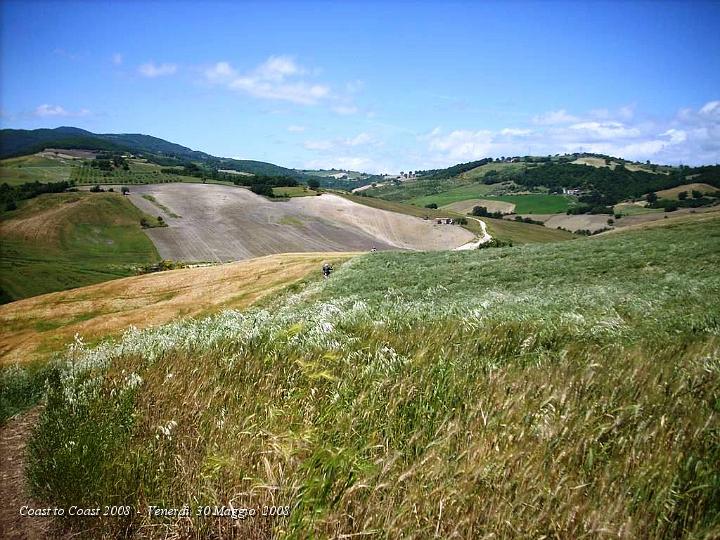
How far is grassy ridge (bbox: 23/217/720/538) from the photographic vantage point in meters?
3.27

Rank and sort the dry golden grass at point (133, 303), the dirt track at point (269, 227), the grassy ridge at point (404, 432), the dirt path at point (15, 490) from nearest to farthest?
the grassy ridge at point (404, 432) → the dirt path at point (15, 490) → the dry golden grass at point (133, 303) → the dirt track at point (269, 227)

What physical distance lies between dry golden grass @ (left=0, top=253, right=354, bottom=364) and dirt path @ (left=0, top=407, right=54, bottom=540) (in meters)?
36.6

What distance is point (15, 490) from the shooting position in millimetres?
5523

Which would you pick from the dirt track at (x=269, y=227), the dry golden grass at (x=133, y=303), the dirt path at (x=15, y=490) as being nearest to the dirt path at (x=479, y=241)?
the dirt track at (x=269, y=227)

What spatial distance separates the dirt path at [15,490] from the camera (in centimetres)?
471

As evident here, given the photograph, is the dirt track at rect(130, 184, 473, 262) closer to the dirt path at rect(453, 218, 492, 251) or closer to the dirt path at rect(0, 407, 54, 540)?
the dirt path at rect(453, 218, 492, 251)

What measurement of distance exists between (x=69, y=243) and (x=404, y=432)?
16145 centimetres

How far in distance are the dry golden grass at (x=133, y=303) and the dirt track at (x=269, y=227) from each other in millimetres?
49458

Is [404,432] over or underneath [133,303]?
over

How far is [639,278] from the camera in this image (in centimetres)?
2292

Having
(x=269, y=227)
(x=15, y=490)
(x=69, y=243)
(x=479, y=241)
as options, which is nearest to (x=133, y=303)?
(x=15, y=490)

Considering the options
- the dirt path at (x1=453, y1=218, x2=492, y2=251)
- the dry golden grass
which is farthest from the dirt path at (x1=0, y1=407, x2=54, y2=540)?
the dirt path at (x1=453, y1=218, x2=492, y2=251)

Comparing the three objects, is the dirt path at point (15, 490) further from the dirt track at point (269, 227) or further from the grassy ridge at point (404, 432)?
the dirt track at point (269, 227)

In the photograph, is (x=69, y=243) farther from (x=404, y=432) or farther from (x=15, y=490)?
(x=404, y=432)
